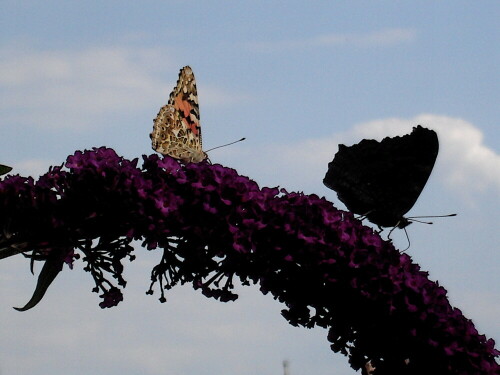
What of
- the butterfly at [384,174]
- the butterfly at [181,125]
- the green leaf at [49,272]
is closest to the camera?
the green leaf at [49,272]

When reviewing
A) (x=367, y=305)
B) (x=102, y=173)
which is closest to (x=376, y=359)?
(x=367, y=305)

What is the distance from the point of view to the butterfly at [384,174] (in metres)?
5.29

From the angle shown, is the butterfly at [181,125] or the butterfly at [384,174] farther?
the butterfly at [181,125]

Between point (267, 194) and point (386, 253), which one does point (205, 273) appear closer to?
point (267, 194)

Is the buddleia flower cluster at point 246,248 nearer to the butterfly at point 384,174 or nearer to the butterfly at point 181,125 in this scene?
the butterfly at point 384,174

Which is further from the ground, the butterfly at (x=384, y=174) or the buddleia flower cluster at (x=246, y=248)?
the butterfly at (x=384, y=174)

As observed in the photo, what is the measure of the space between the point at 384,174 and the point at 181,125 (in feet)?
4.96

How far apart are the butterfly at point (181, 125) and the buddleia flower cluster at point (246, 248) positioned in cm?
137

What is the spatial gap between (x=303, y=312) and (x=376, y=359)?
0.49 m

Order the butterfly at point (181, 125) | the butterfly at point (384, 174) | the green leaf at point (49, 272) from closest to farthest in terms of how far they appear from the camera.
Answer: the green leaf at point (49, 272) < the butterfly at point (384, 174) < the butterfly at point (181, 125)

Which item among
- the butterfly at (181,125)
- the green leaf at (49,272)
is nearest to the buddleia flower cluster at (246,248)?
the green leaf at (49,272)

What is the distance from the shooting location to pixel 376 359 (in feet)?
14.6

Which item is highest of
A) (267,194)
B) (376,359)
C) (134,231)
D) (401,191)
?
(401,191)

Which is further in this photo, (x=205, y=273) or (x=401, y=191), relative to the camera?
(x=401, y=191)
